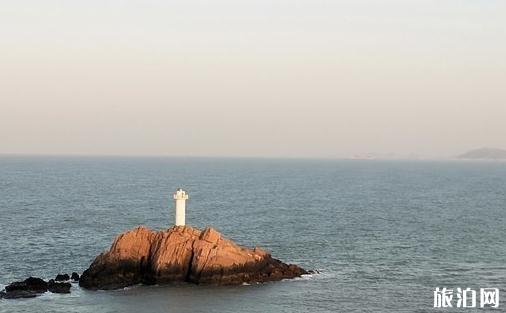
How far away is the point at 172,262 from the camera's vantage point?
176ft

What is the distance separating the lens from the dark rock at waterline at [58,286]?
51.1 metres

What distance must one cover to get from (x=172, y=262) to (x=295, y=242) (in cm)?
2252

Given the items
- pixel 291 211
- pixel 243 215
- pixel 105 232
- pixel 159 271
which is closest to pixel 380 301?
pixel 159 271

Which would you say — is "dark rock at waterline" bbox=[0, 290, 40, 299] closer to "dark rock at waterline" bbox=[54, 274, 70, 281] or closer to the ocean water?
the ocean water

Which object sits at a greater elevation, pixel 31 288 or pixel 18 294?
pixel 31 288

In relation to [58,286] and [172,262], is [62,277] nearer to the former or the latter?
[58,286]

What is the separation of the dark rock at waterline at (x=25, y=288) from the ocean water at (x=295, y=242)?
0.92 m

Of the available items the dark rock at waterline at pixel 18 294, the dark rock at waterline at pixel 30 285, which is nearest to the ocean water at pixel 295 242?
the dark rock at waterline at pixel 18 294

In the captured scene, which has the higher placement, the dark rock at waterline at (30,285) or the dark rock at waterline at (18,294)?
the dark rock at waterline at (30,285)

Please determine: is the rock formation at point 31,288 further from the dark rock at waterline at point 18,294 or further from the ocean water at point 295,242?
the ocean water at point 295,242

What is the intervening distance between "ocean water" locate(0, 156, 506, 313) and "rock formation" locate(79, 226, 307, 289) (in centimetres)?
139

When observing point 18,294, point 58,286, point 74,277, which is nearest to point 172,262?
point 74,277

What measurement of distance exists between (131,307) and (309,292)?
11581mm

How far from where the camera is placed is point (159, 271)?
53344mm
